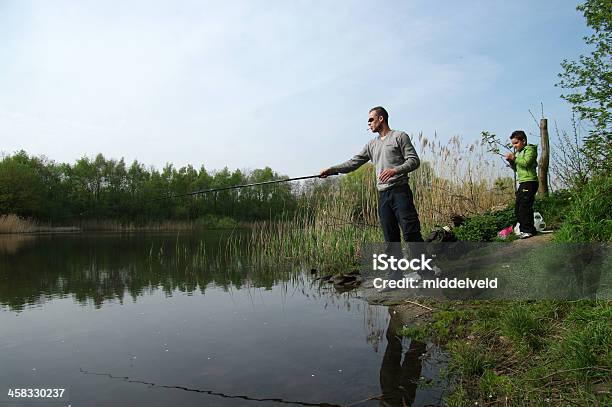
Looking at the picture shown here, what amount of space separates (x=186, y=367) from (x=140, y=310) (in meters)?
2.21

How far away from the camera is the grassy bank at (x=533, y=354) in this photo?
206 cm

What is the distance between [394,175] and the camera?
13.7 ft

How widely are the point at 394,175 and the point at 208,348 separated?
2301 mm

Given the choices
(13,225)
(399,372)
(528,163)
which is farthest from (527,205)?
(13,225)

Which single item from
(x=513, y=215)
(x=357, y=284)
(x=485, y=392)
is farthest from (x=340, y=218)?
(x=485, y=392)

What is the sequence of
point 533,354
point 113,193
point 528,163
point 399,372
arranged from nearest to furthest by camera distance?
point 533,354
point 399,372
point 528,163
point 113,193

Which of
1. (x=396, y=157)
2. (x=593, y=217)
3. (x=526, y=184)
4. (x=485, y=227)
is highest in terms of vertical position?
(x=396, y=157)

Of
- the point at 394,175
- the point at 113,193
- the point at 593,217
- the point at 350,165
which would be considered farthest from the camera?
the point at 113,193

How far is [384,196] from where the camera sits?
14.2 feet

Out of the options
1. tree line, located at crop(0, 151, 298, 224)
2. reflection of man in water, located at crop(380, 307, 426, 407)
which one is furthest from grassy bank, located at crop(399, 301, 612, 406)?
tree line, located at crop(0, 151, 298, 224)

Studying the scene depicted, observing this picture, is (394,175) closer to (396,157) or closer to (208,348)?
(396,157)

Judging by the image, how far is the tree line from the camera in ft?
98.8

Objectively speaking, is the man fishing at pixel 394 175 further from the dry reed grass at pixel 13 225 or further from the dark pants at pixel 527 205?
the dry reed grass at pixel 13 225

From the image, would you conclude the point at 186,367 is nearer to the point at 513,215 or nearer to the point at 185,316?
the point at 185,316
